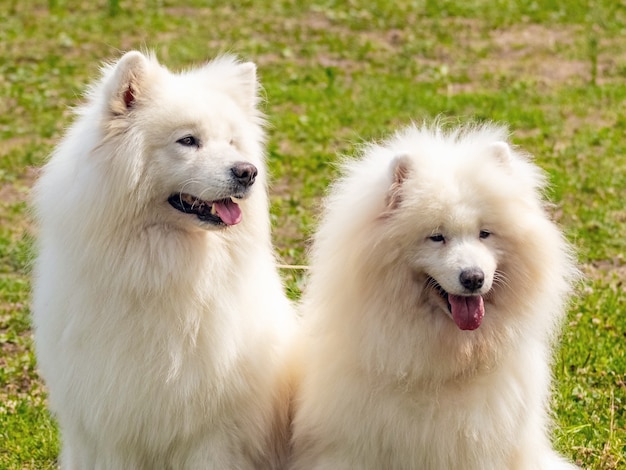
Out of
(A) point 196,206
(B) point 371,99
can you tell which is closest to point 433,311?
(A) point 196,206

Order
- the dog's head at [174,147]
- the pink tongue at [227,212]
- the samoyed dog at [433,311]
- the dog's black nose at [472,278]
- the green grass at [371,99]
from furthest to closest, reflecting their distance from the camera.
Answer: the green grass at [371,99]
the pink tongue at [227,212]
the dog's head at [174,147]
the samoyed dog at [433,311]
the dog's black nose at [472,278]

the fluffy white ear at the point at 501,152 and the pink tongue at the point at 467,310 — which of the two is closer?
the pink tongue at the point at 467,310

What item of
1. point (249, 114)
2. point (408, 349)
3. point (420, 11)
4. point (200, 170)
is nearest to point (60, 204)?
point (200, 170)

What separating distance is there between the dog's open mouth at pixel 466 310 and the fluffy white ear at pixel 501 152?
0.61 meters

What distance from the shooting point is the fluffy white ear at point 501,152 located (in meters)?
4.39

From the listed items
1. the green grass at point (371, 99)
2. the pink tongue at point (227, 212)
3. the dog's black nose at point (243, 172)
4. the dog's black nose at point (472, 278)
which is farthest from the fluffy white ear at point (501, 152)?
the green grass at point (371, 99)

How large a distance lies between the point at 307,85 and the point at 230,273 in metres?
8.23

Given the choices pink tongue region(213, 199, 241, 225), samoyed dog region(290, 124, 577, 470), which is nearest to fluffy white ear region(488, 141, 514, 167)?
samoyed dog region(290, 124, 577, 470)

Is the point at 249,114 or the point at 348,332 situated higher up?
the point at 249,114

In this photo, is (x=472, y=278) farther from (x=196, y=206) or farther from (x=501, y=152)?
(x=196, y=206)

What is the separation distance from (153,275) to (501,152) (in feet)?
5.42

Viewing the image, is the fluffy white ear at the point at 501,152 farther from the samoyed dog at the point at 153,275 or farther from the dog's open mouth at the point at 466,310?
the samoyed dog at the point at 153,275

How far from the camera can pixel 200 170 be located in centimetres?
441

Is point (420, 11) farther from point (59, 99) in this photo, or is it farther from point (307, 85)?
point (59, 99)
